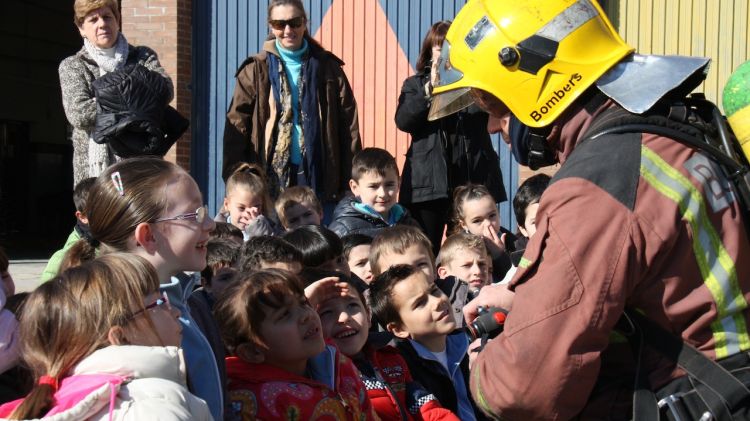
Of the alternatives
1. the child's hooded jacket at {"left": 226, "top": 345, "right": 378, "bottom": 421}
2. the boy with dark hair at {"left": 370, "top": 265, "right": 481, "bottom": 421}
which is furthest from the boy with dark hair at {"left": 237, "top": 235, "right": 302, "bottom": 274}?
the child's hooded jacket at {"left": 226, "top": 345, "right": 378, "bottom": 421}

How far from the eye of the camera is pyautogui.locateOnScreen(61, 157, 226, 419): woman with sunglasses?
9.86 feet

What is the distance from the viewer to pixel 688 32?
372 inches

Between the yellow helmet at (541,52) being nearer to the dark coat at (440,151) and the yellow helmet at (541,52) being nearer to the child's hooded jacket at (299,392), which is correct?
the child's hooded jacket at (299,392)

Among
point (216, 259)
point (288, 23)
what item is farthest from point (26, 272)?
point (216, 259)

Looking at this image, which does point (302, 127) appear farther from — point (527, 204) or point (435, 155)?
point (527, 204)

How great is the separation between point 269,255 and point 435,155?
2.70 m

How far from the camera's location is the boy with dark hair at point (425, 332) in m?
4.27

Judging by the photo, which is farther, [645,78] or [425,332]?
[425,332]

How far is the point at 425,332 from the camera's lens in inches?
172

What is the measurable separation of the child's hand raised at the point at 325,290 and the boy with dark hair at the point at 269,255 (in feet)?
1.74

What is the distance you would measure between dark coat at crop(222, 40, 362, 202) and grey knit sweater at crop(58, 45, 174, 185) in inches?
35.4

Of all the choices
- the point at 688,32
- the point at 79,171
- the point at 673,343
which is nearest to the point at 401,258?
the point at 79,171

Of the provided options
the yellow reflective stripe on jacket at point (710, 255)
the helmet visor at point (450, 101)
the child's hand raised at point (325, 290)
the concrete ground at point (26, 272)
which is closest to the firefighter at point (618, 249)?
the yellow reflective stripe on jacket at point (710, 255)

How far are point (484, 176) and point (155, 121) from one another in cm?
247
